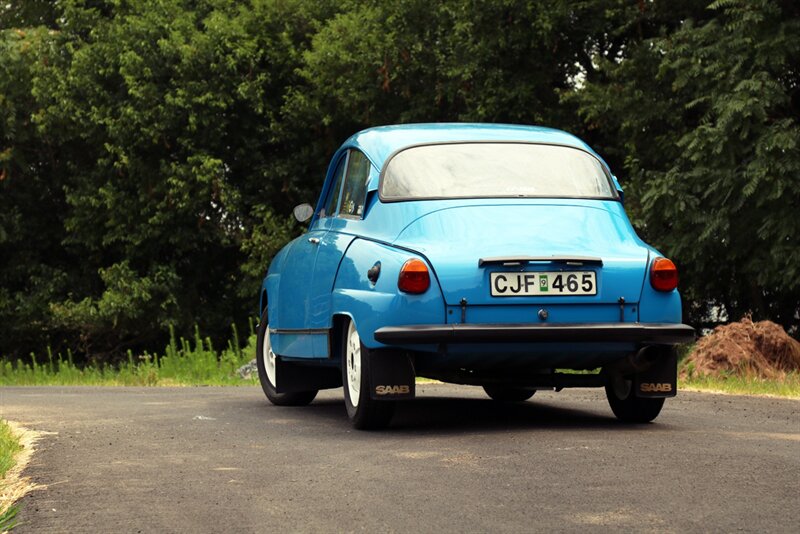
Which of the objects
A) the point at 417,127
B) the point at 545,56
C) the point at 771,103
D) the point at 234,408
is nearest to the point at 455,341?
the point at 417,127

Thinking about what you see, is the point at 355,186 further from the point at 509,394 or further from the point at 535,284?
the point at 509,394

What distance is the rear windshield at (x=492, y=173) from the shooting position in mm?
8758

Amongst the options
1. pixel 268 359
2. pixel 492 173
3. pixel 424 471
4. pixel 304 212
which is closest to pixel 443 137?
pixel 492 173

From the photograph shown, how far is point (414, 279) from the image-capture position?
7.93 meters

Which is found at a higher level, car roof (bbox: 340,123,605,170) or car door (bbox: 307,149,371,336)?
car roof (bbox: 340,123,605,170)

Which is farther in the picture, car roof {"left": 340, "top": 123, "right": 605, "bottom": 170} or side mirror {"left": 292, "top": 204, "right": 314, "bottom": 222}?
side mirror {"left": 292, "top": 204, "right": 314, "bottom": 222}

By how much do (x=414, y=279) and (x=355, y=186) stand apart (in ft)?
5.75

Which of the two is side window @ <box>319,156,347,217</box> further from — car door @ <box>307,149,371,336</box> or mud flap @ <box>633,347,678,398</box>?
mud flap @ <box>633,347,678,398</box>

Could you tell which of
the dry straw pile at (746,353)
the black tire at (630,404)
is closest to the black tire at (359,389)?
the black tire at (630,404)

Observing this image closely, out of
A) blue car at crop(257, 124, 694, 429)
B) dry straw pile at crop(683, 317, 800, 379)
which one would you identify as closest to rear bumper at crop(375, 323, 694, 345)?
blue car at crop(257, 124, 694, 429)

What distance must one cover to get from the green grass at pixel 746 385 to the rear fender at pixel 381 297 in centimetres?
471

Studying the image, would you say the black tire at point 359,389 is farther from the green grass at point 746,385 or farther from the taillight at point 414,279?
the green grass at point 746,385

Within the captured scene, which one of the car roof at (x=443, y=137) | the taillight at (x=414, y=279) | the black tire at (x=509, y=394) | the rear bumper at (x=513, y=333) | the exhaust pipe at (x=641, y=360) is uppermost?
the car roof at (x=443, y=137)

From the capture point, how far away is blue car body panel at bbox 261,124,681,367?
793cm
